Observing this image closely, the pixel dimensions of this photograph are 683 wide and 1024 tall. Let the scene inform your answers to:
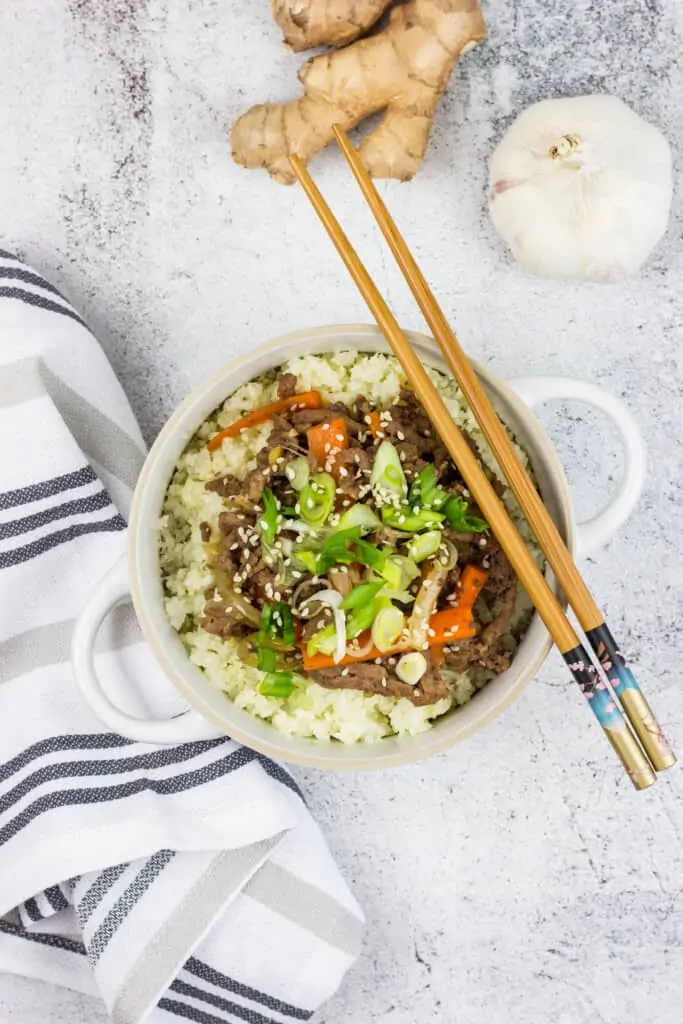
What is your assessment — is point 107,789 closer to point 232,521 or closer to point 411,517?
point 232,521

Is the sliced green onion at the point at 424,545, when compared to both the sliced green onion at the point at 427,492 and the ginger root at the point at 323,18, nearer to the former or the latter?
the sliced green onion at the point at 427,492

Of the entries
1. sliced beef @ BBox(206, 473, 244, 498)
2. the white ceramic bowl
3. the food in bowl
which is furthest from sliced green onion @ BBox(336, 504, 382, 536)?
the white ceramic bowl

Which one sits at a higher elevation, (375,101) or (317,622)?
(375,101)

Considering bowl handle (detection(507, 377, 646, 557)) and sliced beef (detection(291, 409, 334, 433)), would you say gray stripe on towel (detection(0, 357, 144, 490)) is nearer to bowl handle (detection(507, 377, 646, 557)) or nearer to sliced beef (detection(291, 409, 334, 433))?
sliced beef (detection(291, 409, 334, 433))

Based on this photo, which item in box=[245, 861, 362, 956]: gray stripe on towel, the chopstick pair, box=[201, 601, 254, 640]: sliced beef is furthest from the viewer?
box=[245, 861, 362, 956]: gray stripe on towel

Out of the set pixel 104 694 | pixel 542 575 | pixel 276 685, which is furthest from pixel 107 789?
pixel 542 575

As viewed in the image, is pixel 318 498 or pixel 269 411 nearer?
pixel 318 498
